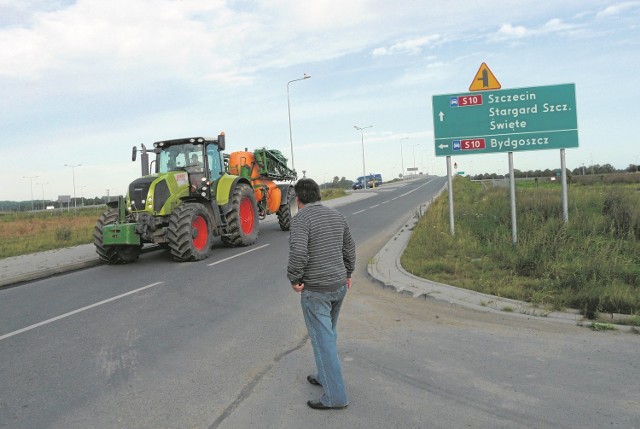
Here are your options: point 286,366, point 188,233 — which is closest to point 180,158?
point 188,233

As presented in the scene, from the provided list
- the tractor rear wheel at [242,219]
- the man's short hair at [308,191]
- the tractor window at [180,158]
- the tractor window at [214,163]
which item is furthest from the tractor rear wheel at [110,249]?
the man's short hair at [308,191]

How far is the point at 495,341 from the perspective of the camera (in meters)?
5.36

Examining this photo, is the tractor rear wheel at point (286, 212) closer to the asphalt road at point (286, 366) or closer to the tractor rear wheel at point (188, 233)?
Answer: the tractor rear wheel at point (188, 233)

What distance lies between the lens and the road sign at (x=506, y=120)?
11617 mm

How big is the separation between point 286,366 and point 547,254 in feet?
19.6

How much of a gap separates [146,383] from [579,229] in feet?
32.4

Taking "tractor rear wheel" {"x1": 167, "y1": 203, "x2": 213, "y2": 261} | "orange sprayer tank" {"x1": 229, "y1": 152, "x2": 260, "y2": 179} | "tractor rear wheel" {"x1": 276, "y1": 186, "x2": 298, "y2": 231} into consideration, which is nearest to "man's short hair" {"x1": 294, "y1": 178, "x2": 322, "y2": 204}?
"tractor rear wheel" {"x1": 167, "y1": 203, "x2": 213, "y2": 261}

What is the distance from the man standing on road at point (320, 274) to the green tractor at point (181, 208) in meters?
7.77

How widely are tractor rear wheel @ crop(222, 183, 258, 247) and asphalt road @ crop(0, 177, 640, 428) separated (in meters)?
5.58

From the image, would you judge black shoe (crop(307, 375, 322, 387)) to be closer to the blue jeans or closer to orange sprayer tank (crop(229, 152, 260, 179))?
the blue jeans

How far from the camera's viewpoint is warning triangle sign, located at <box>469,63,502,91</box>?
39.9ft

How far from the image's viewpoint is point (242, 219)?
574 inches

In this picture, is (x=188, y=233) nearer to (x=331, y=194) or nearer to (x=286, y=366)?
(x=286, y=366)

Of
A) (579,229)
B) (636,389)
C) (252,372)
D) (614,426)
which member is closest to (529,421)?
(614,426)
